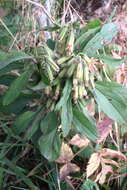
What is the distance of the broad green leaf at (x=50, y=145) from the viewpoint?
131 centimetres

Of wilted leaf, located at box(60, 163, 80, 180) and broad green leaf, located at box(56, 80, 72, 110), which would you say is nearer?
broad green leaf, located at box(56, 80, 72, 110)

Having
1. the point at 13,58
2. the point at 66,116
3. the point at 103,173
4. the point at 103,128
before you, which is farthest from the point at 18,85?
the point at 103,173

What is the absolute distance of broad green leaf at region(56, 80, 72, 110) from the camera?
3.90 ft

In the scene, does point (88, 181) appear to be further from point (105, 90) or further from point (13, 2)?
point (13, 2)

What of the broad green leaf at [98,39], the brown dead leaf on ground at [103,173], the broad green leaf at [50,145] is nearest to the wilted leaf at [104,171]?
the brown dead leaf on ground at [103,173]

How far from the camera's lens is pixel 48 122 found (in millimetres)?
1282

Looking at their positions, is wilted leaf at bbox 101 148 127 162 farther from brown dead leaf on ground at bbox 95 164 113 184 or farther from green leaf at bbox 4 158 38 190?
green leaf at bbox 4 158 38 190

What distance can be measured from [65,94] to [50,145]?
24cm

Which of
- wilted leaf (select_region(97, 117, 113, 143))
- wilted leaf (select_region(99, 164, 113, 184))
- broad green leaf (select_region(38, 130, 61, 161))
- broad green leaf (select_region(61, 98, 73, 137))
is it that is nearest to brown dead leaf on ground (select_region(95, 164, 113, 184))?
wilted leaf (select_region(99, 164, 113, 184))

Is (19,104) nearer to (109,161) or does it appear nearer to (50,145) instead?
(50,145)

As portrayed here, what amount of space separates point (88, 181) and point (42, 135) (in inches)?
10.2

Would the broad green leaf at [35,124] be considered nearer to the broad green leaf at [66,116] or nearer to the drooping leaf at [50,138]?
the drooping leaf at [50,138]

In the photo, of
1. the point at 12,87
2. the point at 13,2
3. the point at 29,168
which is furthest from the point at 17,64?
the point at 13,2

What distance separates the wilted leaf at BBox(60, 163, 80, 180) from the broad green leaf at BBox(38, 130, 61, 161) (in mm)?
123
